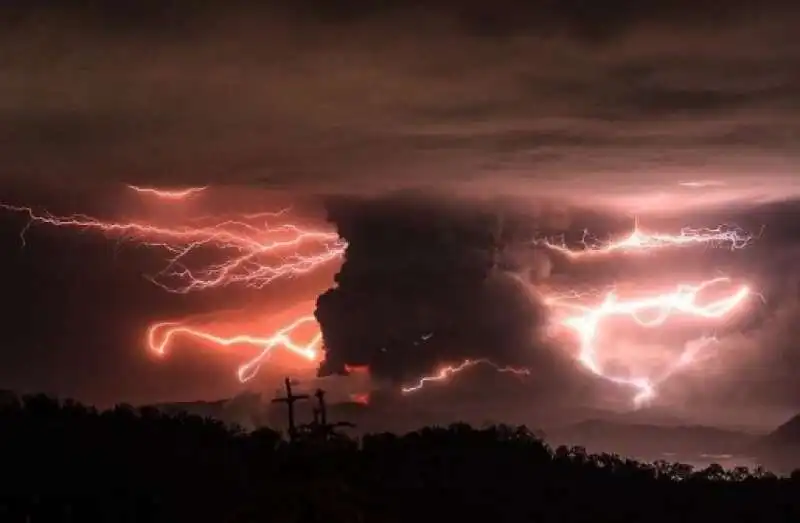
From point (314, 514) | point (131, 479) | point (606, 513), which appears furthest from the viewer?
point (606, 513)

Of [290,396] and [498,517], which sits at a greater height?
[290,396]

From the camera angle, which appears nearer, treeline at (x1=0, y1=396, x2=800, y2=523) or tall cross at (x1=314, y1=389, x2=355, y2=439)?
tall cross at (x1=314, y1=389, x2=355, y2=439)

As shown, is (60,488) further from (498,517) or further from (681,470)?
(681,470)

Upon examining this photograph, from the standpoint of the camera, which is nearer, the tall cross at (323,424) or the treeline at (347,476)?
the tall cross at (323,424)

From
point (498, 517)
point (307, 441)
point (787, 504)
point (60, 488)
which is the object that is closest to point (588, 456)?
point (787, 504)

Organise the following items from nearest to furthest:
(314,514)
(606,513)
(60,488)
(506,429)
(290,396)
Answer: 1. (314,514)
2. (290,396)
3. (60,488)
4. (606,513)
5. (506,429)

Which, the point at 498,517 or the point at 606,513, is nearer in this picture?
the point at 498,517

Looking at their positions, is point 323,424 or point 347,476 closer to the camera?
point 323,424
